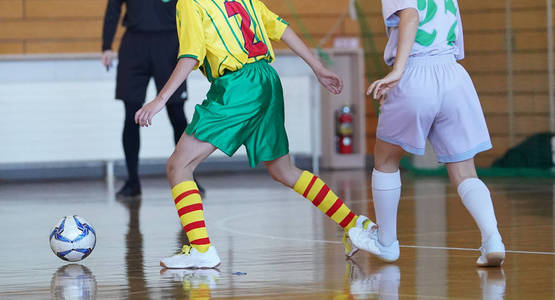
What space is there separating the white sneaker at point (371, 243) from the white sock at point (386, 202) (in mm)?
20

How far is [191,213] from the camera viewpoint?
3254 mm

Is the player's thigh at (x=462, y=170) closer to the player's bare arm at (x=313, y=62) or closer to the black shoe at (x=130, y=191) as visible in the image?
the player's bare arm at (x=313, y=62)

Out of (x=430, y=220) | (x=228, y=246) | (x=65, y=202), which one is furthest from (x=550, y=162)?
(x=228, y=246)

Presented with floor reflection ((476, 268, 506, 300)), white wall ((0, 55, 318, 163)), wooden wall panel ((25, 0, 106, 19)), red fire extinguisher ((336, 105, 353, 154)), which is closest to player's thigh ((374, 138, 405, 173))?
floor reflection ((476, 268, 506, 300))

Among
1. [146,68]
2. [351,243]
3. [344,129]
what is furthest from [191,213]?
[344,129]

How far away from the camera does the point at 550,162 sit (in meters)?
7.52

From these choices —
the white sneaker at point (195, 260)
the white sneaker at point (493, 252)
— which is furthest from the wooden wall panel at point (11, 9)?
the white sneaker at point (493, 252)

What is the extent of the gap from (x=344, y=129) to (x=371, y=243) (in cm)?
569

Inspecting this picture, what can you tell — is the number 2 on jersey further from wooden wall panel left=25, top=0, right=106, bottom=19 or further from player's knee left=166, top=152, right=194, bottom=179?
wooden wall panel left=25, top=0, right=106, bottom=19

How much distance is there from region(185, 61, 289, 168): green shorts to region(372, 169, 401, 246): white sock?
0.37m

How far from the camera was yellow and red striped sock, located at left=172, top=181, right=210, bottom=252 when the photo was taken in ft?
10.7

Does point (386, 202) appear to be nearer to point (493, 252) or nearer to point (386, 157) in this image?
point (386, 157)

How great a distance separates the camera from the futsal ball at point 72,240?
134 inches

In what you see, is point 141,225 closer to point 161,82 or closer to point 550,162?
point 161,82
